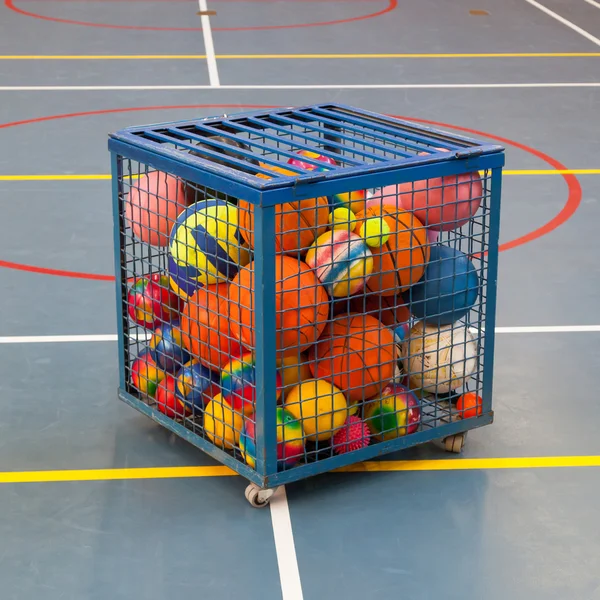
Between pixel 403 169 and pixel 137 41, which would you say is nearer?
pixel 403 169

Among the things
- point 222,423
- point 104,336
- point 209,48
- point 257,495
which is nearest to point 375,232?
point 222,423

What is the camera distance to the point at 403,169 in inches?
143

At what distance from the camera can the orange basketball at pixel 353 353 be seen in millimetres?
3762

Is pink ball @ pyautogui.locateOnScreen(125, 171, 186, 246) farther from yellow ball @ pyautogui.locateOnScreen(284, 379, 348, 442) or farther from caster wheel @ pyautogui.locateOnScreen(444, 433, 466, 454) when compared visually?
caster wheel @ pyautogui.locateOnScreen(444, 433, 466, 454)

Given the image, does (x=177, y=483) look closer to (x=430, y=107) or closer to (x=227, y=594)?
(x=227, y=594)

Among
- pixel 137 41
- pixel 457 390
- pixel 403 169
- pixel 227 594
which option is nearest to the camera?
pixel 227 594

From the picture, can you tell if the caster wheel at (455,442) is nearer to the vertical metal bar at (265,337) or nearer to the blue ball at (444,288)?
the blue ball at (444,288)

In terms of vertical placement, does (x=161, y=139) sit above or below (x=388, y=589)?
above

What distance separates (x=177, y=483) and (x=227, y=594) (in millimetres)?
659

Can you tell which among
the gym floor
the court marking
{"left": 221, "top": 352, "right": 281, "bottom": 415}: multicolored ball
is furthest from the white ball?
the court marking

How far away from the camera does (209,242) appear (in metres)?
3.71

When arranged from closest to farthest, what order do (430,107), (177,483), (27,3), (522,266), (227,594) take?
1. (227,594)
2. (177,483)
3. (522,266)
4. (430,107)
5. (27,3)

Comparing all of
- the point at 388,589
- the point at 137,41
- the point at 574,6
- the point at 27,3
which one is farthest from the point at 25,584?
the point at 574,6

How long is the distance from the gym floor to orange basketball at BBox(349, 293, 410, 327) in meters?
0.50
